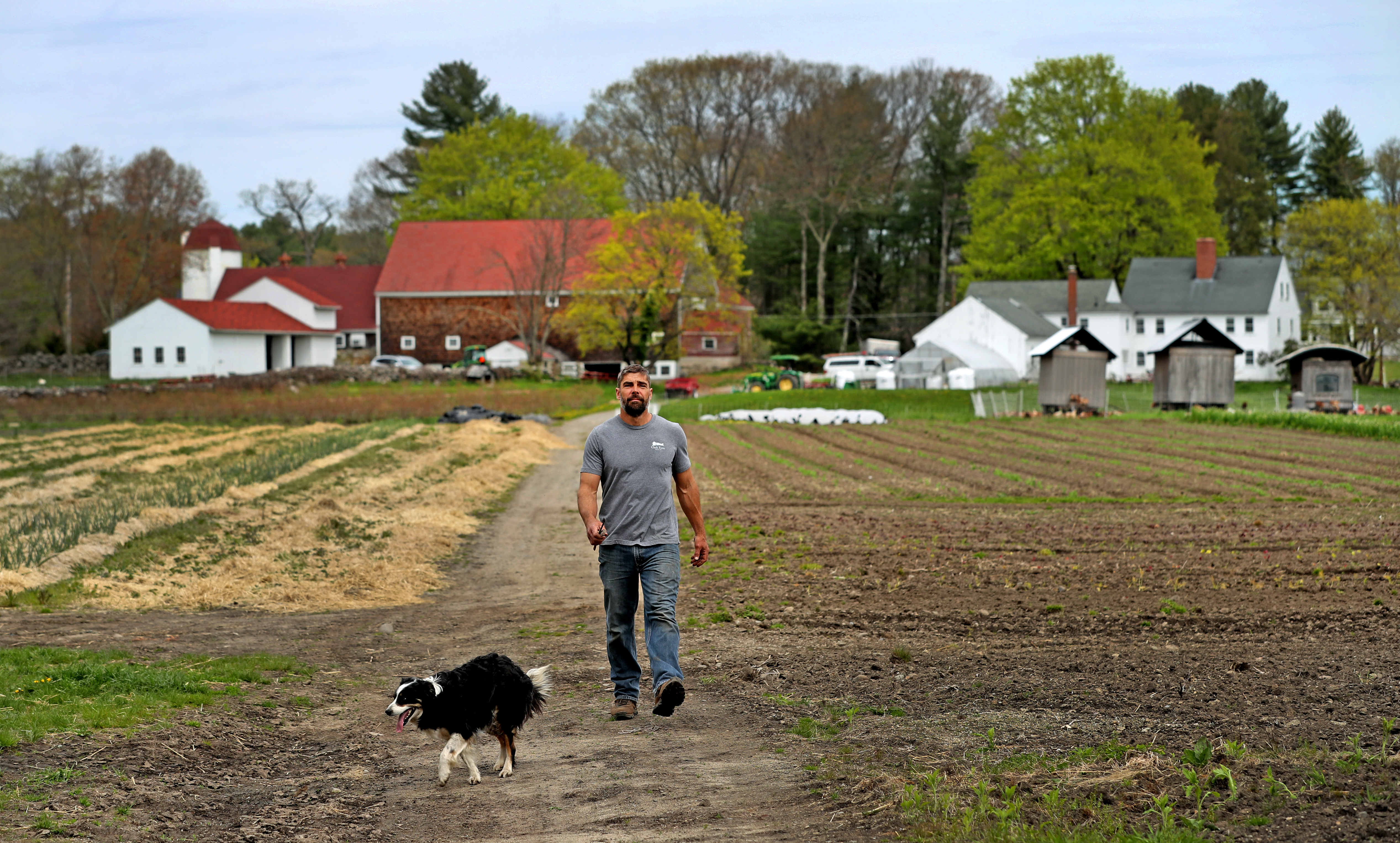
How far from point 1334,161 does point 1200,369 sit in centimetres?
5348

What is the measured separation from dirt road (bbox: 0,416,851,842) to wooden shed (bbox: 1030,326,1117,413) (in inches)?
1515

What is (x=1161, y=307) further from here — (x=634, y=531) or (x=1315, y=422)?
(x=634, y=531)

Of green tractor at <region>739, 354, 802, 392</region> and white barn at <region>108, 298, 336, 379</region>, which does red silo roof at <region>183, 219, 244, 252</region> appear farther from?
green tractor at <region>739, 354, 802, 392</region>

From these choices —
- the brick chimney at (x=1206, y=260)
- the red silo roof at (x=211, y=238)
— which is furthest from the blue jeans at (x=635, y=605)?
the red silo roof at (x=211, y=238)

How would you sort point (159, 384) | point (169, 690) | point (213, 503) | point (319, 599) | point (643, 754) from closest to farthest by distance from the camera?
point (643, 754), point (169, 690), point (319, 599), point (213, 503), point (159, 384)

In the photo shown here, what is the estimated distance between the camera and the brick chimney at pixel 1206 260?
230ft

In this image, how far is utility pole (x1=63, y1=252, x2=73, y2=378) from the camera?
6625 cm

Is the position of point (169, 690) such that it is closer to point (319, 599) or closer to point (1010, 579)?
point (319, 599)

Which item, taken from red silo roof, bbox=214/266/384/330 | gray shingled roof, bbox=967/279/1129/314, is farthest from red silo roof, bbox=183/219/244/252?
gray shingled roof, bbox=967/279/1129/314

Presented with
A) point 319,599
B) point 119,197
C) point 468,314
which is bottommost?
point 319,599

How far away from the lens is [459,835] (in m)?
5.95

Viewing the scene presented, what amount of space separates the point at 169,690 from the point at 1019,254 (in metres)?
70.7

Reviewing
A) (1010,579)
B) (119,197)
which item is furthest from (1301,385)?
(119,197)

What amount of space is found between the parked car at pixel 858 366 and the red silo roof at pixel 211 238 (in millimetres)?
39571
